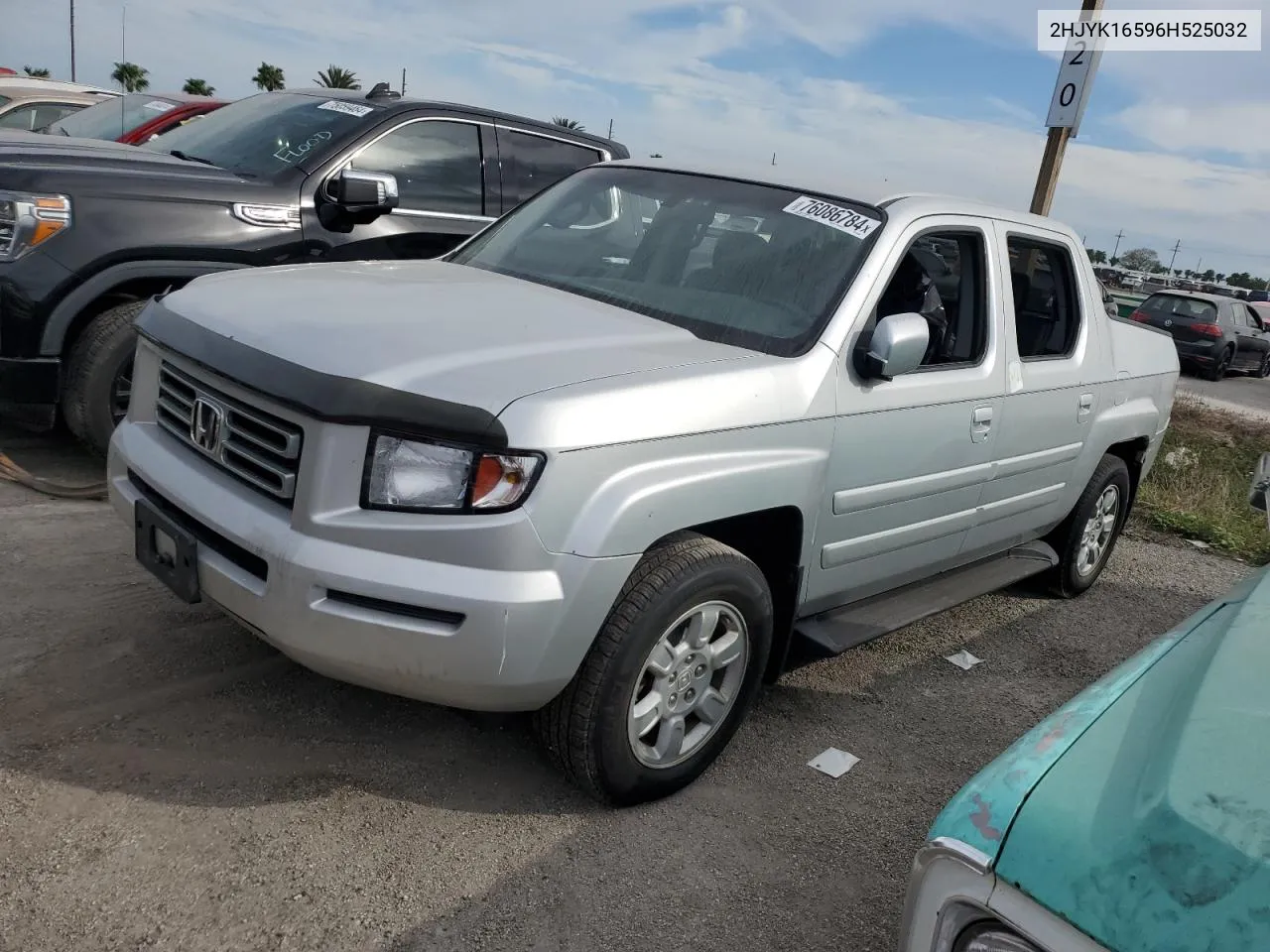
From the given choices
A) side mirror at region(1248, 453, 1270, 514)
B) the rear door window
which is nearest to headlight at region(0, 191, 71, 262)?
the rear door window

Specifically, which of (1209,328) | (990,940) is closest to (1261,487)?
(990,940)

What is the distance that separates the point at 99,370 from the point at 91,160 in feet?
3.41

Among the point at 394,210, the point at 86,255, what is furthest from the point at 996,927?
the point at 394,210

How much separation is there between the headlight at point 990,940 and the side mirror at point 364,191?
4295mm

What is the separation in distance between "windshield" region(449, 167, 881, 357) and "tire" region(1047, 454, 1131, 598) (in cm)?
223

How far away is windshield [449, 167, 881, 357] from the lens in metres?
3.24

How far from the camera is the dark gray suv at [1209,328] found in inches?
790

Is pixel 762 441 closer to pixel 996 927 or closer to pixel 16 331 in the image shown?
pixel 996 927

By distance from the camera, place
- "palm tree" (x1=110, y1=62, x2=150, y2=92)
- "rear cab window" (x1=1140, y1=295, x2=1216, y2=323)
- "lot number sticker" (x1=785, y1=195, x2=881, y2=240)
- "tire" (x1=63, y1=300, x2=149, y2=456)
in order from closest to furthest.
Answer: "lot number sticker" (x1=785, y1=195, x2=881, y2=240)
"tire" (x1=63, y1=300, x2=149, y2=456)
"rear cab window" (x1=1140, y1=295, x2=1216, y2=323)
"palm tree" (x1=110, y1=62, x2=150, y2=92)

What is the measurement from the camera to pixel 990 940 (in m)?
1.51

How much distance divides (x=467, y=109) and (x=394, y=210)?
80 centimetres

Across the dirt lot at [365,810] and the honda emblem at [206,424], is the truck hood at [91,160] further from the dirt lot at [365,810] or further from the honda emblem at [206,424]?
the honda emblem at [206,424]

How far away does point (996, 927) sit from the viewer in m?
1.52

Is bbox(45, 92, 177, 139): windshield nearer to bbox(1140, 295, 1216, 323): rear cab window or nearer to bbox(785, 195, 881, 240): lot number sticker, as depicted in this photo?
bbox(785, 195, 881, 240): lot number sticker
